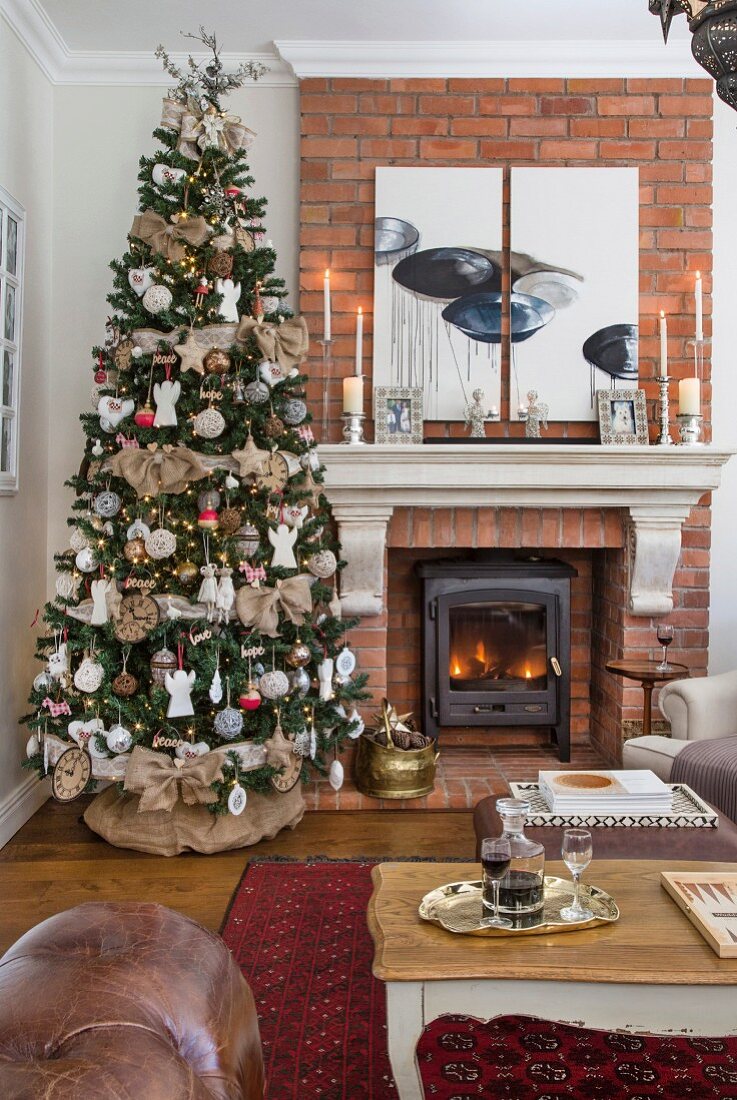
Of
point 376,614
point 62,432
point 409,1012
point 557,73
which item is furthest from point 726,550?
point 409,1012

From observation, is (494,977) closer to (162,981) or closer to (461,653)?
(162,981)

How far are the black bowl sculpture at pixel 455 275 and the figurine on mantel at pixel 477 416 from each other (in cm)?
40

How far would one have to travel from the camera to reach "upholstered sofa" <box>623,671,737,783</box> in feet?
10.1

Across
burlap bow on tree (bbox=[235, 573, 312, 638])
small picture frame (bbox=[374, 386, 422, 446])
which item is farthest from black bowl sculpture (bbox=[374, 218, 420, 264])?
burlap bow on tree (bbox=[235, 573, 312, 638])

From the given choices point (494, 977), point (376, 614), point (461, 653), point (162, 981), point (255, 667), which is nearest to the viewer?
point (162, 981)

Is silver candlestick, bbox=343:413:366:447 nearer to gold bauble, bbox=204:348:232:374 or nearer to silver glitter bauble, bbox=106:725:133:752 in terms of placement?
gold bauble, bbox=204:348:232:374

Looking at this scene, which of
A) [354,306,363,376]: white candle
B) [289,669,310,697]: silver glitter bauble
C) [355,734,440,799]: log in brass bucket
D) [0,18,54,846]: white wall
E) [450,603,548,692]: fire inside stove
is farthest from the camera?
[450,603,548,692]: fire inside stove

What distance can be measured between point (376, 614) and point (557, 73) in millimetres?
2185

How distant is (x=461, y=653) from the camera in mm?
4078

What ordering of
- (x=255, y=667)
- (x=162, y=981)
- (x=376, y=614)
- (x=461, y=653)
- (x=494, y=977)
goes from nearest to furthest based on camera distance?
(x=162, y=981) < (x=494, y=977) < (x=255, y=667) < (x=376, y=614) < (x=461, y=653)

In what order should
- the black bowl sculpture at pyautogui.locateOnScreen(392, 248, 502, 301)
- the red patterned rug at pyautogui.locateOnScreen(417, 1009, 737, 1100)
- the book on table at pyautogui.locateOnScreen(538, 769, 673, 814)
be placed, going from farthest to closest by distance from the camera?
the black bowl sculpture at pyautogui.locateOnScreen(392, 248, 502, 301) < the book on table at pyautogui.locateOnScreen(538, 769, 673, 814) < the red patterned rug at pyautogui.locateOnScreen(417, 1009, 737, 1100)

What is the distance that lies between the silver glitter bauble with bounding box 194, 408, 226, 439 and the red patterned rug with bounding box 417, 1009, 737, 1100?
1802 mm

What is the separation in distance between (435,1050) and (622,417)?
97.1 inches

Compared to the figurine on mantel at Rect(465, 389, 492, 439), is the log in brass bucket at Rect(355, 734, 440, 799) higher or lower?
lower
